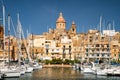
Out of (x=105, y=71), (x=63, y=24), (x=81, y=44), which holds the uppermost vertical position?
(x=63, y=24)

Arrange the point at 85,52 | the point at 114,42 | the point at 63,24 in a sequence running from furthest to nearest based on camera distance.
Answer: the point at 63,24 < the point at 114,42 < the point at 85,52

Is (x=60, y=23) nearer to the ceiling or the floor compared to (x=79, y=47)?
nearer to the ceiling

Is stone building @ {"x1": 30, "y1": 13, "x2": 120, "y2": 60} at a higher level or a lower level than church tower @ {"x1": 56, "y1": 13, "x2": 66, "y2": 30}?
lower

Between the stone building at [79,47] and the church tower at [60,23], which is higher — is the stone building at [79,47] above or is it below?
below

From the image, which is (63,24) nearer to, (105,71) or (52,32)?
(52,32)

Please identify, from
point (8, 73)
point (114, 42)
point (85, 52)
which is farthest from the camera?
point (114, 42)

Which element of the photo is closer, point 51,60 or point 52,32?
point 51,60

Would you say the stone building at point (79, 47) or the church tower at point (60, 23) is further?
the church tower at point (60, 23)

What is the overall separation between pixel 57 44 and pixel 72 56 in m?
7.14

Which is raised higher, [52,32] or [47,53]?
[52,32]

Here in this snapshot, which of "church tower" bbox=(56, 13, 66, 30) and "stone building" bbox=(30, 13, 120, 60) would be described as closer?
"stone building" bbox=(30, 13, 120, 60)

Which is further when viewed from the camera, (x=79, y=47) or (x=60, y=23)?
(x=60, y=23)

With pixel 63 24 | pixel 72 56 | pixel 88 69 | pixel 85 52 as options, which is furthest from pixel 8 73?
pixel 63 24

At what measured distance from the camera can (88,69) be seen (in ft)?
176
